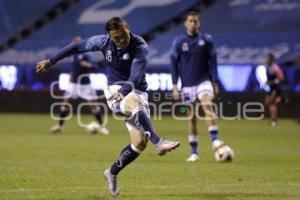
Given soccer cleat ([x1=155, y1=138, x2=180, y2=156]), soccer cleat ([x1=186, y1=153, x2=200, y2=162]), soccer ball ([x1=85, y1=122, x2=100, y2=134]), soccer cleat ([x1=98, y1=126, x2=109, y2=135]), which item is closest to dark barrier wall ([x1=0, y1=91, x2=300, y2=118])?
soccer cleat ([x1=98, y1=126, x2=109, y2=135])

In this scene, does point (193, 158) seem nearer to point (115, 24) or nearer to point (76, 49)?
point (76, 49)

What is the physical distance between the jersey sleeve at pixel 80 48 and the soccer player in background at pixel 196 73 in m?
4.29

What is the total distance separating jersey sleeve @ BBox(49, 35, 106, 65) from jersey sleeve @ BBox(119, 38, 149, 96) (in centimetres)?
54

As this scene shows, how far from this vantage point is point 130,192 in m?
10.6

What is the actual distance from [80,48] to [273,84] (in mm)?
16851

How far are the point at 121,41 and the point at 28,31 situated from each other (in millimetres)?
23217

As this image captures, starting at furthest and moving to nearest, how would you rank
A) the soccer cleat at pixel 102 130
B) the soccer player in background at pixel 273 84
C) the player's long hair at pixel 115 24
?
the soccer player in background at pixel 273 84 → the soccer cleat at pixel 102 130 → the player's long hair at pixel 115 24

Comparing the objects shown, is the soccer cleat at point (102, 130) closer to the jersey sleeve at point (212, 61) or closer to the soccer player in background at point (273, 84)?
the soccer player in background at point (273, 84)

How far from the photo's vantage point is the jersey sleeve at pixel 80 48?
1079 centimetres

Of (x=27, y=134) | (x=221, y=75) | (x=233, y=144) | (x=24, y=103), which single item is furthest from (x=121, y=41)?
(x=24, y=103)

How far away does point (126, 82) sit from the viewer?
34.7ft

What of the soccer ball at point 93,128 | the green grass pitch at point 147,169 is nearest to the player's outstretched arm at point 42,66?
the green grass pitch at point 147,169

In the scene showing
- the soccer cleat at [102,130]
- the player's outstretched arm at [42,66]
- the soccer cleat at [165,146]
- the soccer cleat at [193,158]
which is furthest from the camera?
the soccer cleat at [102,130]

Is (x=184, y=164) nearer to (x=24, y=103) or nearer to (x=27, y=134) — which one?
(x=27, y=134)
